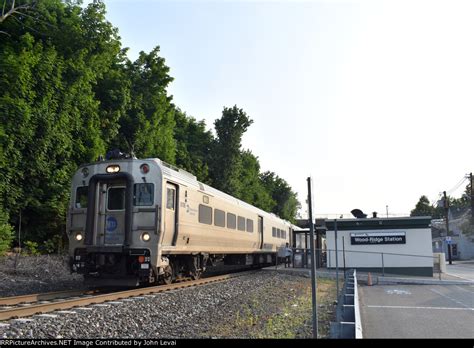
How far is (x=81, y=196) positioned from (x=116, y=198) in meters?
1.11

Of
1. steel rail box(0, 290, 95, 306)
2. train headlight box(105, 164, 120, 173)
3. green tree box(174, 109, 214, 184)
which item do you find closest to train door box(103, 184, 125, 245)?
train headlight box(105, 164, 120, 173)

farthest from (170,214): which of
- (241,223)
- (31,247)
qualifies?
(31,247)

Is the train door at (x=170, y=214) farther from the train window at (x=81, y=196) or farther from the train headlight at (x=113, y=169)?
the train window at (x=81, y=196)

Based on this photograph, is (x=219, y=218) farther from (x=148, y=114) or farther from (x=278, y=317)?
(x=148, y=114)

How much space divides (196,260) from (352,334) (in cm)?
965

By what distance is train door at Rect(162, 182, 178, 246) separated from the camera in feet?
38.7

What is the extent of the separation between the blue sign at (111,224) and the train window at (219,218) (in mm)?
4827

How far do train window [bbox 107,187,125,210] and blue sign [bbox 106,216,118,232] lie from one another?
31 centimetres

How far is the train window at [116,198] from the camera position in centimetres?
1206

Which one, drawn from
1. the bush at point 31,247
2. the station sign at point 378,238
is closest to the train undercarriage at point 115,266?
the bush at point 31,247

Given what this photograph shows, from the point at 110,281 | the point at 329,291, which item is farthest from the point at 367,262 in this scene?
the point at 110,281

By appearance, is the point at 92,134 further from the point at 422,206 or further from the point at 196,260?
the point at 422,206

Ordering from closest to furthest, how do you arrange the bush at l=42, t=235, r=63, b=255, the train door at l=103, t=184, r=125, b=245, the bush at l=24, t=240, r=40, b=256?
the train door at l=103, t=184, r=125, b=245 → the bush at l=24, t=240, r=40, b=256 → the bush at l=42, t=235, r=63, b=255

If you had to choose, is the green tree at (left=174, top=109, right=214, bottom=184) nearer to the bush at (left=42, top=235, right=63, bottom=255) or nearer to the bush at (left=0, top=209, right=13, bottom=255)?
the bush at (left=42, top=235, right=63, bottom=255)
